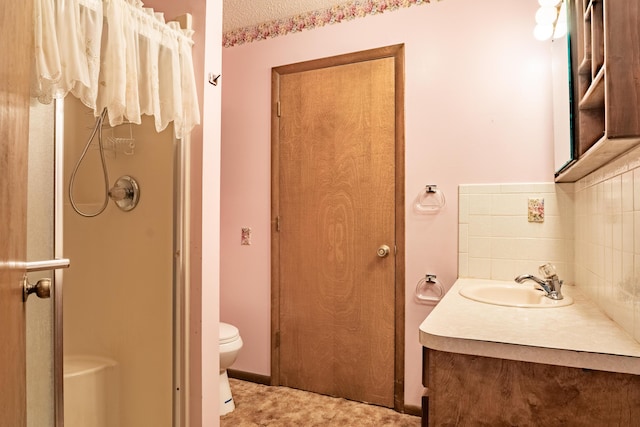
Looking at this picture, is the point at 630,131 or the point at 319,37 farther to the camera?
the point at 319,37

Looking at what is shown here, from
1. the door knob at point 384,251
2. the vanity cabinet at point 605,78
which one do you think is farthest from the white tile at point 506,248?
the vanity cabinet at point 605,78

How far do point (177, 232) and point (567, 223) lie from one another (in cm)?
184

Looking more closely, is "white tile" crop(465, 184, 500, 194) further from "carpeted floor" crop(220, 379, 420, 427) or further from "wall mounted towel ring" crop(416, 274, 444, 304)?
"carpeted floor" crop(220, 379, 420, 427)

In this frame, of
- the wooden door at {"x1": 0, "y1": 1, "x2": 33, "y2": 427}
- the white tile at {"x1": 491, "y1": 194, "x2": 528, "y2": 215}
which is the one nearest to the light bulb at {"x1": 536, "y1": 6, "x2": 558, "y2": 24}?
the white tile at {"x1": 491, "y1": 194, "x2": 528, "y2": 215}

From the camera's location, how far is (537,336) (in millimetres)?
1067

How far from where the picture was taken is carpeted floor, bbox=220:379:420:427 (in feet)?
7.03

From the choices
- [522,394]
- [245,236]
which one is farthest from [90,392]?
[522,394]

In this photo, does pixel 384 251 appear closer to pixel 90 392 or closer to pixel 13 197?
pixel 90 392

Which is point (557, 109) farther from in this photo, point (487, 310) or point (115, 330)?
point (115, 330)

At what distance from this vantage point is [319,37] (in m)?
2.56

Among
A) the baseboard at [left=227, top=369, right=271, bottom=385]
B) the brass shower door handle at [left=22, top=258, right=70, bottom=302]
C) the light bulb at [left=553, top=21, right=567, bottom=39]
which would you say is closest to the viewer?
the brass shower door handle at [left=22, top=258, right=70, bottom=302]

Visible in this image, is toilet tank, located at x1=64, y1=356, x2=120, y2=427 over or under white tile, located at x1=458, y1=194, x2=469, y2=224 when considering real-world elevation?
under

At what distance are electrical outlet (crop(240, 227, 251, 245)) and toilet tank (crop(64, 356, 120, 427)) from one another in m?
1.12

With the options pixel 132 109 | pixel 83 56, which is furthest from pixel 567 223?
pixel 83 56
